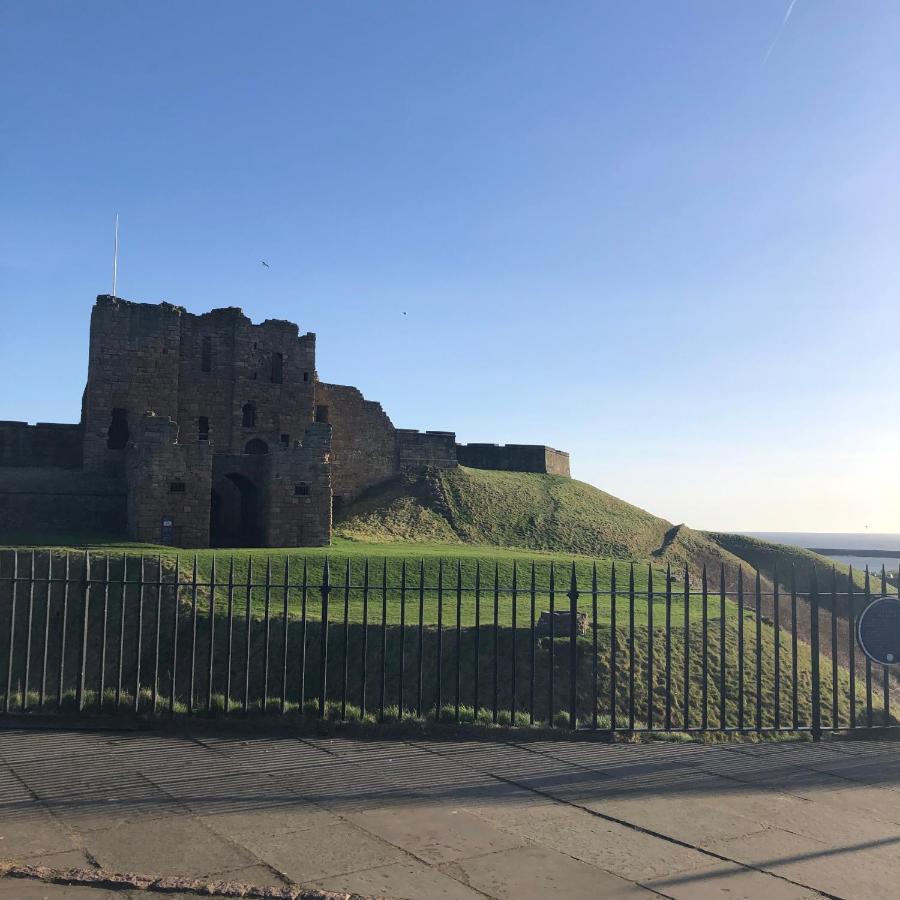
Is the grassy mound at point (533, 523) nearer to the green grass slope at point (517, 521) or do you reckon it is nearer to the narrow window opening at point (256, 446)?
the green grass slope at point (517, 521)

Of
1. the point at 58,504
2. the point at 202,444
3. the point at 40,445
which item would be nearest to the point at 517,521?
the point at 202,444

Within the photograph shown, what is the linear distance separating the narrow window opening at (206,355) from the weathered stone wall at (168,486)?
356 inches

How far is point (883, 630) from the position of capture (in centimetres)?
778

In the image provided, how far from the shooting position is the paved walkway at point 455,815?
15.5ft

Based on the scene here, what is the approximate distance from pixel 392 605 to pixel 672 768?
13482 millimetres

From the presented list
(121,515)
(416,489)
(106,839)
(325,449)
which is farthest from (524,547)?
(106,839)

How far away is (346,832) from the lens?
210 inches

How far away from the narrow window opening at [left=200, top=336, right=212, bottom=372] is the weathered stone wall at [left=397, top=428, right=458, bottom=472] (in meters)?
10.3

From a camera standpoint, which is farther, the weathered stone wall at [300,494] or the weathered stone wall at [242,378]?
the weathered stone wall at [242,378]

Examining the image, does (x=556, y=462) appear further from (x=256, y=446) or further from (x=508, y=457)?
(x=256, y=446)

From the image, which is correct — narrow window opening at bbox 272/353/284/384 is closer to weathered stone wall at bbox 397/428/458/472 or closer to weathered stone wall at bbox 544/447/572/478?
weathered stone wall at bbox 397/428/458/472

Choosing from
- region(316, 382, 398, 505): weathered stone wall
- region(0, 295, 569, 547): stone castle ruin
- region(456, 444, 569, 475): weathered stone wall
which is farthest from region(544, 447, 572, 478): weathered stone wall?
region(316, 382, 398, 505): weathered stone wall

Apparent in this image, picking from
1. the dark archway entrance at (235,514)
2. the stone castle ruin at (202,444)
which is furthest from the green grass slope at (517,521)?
the dark archway entrance at (235,514)

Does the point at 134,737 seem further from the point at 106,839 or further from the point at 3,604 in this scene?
the point at 3,604
